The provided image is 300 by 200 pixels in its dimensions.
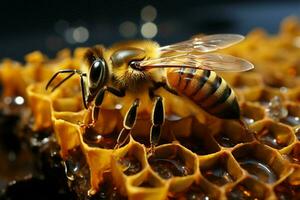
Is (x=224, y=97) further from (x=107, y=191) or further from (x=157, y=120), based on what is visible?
(x=107, y=191)

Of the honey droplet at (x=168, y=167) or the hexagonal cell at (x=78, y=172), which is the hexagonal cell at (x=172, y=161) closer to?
the honey droplet at (x=168, y=167)

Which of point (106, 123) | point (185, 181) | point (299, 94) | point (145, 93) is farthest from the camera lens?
point (299, 94)

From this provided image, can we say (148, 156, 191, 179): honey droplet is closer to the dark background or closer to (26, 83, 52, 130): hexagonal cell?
(26, 83, 52, 130): hexagonal cell

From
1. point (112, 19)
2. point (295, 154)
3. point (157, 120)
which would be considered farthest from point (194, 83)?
point (112, 19)

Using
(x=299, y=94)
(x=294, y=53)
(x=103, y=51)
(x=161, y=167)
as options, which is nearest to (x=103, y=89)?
(x=103, y=51)

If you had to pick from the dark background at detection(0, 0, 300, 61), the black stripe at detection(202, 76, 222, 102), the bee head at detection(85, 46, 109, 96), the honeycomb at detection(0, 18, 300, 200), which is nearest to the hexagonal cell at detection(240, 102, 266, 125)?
the honeycomb at detection(0, 18, 300, 200)

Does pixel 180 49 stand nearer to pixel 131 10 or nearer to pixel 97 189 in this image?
pixel 97 189

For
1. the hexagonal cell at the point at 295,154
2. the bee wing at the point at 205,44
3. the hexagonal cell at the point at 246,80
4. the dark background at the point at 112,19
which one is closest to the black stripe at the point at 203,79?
the bee wing at the point at 205,44
